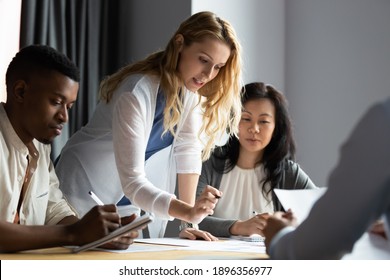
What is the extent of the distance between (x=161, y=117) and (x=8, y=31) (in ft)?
3.59

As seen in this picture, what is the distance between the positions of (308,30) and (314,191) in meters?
2.27

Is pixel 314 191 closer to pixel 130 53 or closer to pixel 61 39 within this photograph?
pixel 61 39

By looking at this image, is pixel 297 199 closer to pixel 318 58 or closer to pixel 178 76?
pixel 178 76

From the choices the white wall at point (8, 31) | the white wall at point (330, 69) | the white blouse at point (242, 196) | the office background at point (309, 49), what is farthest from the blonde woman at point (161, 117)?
the white wall at point (330, 69)

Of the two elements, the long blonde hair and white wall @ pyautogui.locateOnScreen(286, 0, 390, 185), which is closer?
the long blonde hair

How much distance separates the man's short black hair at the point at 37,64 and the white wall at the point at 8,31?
3.59 ft

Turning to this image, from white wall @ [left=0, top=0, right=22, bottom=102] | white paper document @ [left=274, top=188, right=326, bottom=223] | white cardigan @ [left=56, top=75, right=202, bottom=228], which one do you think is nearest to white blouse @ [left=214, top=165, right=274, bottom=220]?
white cardigan @ [left=56, top=75, right=202, bottom=228]

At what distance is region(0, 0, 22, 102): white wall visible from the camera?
8.07ft

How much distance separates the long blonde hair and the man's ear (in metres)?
0.37

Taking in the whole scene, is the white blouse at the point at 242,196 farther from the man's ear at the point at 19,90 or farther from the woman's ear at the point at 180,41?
the man's ear at the point at 19,90

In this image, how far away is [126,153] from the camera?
4.95 ft

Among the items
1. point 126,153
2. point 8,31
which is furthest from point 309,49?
point 126,153

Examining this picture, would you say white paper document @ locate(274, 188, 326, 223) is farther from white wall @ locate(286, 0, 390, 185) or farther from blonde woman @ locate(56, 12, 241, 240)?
white wall @ locate(286, 0, 390, 185)
